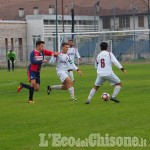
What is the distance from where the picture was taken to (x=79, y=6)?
94.5 meters

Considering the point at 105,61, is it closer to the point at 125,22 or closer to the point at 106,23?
the point at 125,22

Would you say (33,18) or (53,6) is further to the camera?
(53,6)

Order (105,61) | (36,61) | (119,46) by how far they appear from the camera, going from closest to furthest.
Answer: (105,61) → (36,61) → (119,46)

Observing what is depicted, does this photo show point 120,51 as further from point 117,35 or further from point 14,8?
point 14,8

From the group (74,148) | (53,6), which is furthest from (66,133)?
(53,6)

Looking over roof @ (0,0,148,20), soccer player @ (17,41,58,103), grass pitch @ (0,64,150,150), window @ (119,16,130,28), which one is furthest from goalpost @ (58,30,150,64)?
soccer player @ (17,41,58,103)

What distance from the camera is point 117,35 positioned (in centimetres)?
6594

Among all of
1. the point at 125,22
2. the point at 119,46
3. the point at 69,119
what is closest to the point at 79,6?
the point at 125,22

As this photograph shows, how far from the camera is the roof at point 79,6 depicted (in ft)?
289

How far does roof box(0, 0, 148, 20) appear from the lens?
8819cm

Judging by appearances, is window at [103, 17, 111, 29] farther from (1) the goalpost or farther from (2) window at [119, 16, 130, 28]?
(1) the goalpost

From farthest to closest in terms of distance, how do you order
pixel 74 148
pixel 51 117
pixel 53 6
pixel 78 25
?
pixel 53 6 → pixel 78 25 → pixel 51 117 → pixel 74 148

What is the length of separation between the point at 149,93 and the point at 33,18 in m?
55.5

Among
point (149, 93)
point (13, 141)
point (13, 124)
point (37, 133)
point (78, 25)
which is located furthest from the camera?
point (78, 25)
